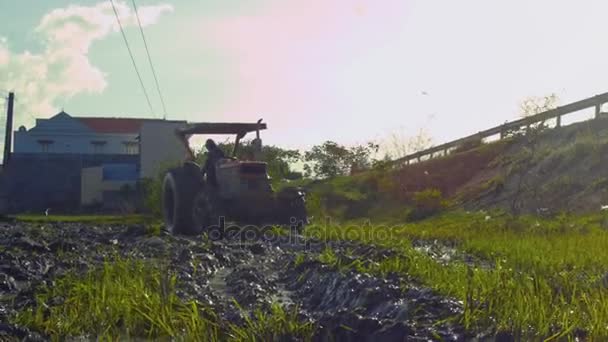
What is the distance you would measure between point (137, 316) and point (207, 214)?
889cm

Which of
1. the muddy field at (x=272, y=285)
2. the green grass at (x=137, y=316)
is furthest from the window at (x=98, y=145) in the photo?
the green grass at (x=137, y=316)

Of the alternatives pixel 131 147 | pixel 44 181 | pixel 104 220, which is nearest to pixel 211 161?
pixel 104 220

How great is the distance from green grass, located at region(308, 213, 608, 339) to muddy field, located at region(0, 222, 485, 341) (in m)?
0.22

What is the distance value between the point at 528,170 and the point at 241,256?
14789mm

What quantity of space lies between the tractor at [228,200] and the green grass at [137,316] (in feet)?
24.0

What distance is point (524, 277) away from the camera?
6695mm

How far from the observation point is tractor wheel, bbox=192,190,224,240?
47.9ft

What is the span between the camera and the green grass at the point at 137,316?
5.12m

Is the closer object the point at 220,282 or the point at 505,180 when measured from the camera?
the point at 220,282

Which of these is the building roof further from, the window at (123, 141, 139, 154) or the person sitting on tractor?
the person sitting on tractor

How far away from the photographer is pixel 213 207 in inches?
574

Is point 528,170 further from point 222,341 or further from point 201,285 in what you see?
point 222,341

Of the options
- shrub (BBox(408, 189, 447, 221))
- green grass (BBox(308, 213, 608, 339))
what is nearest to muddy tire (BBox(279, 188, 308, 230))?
green grass (BBox(308, 213, 608, 339))
